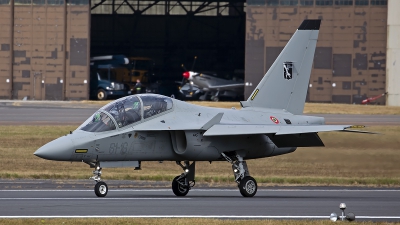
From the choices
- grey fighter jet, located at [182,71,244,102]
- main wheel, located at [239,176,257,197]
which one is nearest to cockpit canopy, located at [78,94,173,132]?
main wheel, located at [239,176,257,197]

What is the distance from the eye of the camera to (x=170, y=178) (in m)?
23.2

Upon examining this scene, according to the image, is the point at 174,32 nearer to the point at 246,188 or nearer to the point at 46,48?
the point at 46,48

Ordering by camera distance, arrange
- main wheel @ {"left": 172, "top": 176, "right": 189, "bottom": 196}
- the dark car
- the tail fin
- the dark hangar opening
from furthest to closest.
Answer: the dark hangar opening
the dark car
the tail fin
main wheel @ {"left": 172, "top": 176, "right": 189, "bottom": 196}

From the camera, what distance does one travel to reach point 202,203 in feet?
52.3

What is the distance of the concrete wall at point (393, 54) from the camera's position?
2382 inches

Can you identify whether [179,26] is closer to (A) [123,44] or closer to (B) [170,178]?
(A) [123,44]

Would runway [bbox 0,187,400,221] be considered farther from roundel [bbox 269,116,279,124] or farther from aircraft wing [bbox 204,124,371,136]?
roundel [bbox 269,116,279,124]

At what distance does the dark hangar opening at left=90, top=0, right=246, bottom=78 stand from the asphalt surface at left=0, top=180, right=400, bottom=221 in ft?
203

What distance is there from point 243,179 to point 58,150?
4.51 m

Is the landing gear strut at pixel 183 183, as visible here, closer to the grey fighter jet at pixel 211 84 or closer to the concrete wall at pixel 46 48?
the concrete wall at pixel 46 48

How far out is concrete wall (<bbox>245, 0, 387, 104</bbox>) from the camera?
200 ft

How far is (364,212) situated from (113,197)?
571 cm

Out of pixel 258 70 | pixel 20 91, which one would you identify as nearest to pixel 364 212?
pixel 258 70

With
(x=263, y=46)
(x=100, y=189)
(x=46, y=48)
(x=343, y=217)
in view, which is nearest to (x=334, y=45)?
(x=263, y=46)
